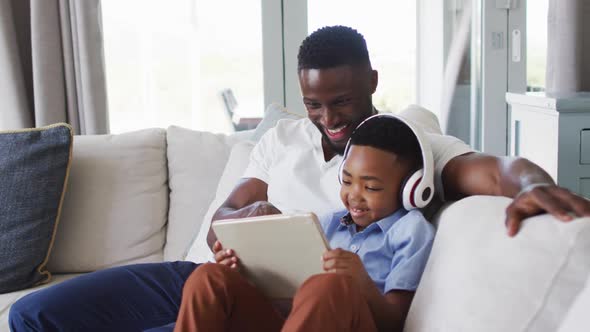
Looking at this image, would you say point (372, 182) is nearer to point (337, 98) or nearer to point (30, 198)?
point (337, 98)

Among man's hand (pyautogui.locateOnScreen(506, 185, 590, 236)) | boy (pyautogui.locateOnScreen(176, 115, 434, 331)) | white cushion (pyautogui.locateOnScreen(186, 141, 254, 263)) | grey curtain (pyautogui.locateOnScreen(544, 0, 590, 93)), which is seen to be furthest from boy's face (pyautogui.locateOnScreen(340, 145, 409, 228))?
grey curtain (pyautogui.locateOnScreen(544, 0, 590, 93))

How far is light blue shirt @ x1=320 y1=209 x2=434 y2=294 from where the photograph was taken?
46.8 inches

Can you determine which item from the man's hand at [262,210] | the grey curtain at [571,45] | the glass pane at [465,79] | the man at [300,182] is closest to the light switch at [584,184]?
the grey curtain at [571,45]

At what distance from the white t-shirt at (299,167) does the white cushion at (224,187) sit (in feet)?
0.38

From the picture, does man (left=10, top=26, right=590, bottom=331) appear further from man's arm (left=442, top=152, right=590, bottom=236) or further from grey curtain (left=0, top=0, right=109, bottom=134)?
grey curtain (left=0, top=0, right=109, bottom=134)

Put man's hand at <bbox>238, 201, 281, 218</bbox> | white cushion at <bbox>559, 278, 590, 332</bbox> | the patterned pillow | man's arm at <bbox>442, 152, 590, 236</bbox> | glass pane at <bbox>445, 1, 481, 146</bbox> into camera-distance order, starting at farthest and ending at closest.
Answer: glass pane at <bbox>445, 1, 481, 146</bbox>
the patterned pillow
man's hand at <bbox>238, 201, 281, 218</bbox>
man's arm at <bbox>442, 152, 590, 236</bbox>
white cushion at <bbox>559, 278, 590, 332</bbox>

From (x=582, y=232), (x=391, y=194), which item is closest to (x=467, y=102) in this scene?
(x=391, y=194)

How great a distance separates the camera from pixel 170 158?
2211 mm

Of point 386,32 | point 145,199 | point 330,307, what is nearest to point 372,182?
point 330,307

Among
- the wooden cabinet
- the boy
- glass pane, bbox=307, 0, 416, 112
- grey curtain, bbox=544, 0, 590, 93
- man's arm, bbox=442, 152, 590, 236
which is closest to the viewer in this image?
man's arm, bbox=442, 152, 590, 236

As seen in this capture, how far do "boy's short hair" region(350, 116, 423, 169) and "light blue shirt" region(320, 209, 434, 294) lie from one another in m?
0.11

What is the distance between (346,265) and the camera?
111cm

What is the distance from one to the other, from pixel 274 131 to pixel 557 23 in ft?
4.52

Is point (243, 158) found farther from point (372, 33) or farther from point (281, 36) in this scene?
point (372, 33)
